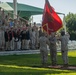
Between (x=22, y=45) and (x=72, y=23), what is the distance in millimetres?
95296

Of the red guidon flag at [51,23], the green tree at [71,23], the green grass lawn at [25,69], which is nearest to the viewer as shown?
the green grass lawn at [25,69]

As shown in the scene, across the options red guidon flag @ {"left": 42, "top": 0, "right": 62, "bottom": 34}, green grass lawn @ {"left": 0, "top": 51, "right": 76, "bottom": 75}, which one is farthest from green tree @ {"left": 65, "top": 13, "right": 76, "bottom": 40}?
green grass lawn @ {"left": 0, "top": 51, "right": 76, "bottom": 75}

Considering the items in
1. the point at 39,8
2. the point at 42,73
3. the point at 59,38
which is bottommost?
the point at 42,73

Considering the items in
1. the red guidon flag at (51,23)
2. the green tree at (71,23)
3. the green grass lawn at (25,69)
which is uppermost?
the green tree at (71,23)

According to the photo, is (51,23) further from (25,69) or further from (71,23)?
(71,23)

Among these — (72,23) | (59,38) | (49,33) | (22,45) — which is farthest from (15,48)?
(72,23)

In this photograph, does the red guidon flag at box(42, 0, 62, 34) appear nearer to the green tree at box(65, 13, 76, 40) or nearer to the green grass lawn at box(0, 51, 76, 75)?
the green grass lawn at box(0, 51, 76, 75)

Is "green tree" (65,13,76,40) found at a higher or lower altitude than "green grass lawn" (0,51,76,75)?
higher

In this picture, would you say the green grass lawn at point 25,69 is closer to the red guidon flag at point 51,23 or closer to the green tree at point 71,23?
the red guidon flag at point 51,23

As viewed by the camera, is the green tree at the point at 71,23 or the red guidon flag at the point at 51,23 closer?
the red guidon flag at the point at 51,23

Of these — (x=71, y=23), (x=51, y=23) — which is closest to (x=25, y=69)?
(x=51, y=23)

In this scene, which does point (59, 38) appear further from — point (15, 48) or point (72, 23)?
point (72, 23)

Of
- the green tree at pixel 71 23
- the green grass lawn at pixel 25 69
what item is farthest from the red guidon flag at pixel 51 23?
the green tree at pixel 71 23

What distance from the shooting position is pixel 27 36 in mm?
33250
